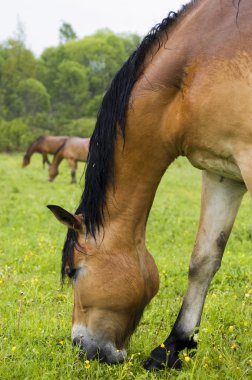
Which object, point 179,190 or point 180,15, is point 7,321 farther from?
point 179,190

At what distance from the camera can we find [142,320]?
13.3 feet

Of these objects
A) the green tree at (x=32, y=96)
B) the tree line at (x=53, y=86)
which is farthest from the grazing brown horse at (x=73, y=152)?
the green tree at (x=32, y=96)

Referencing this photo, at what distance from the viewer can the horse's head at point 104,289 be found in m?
3.02

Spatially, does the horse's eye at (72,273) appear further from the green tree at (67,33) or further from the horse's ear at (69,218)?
the green tree at (67,33)

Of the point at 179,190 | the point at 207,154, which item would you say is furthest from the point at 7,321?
the point at 179,190

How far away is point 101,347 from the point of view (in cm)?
312

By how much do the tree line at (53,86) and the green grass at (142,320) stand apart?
84.8 ft

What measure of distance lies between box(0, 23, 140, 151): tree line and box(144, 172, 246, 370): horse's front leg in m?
30.3

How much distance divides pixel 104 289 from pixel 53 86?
207 ft

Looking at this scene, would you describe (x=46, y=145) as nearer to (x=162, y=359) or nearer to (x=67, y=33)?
(x=162, y=359)

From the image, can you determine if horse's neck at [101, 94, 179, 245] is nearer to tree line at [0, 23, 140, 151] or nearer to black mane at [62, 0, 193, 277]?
black mane at [62, 0, 193, 277]

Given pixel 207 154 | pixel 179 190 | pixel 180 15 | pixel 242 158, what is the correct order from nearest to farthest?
pixel 242 158
pixel 207 154
pixel 180 15
pixel 179 190

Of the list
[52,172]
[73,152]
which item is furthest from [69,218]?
[73,152]

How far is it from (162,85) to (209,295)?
2480mm
